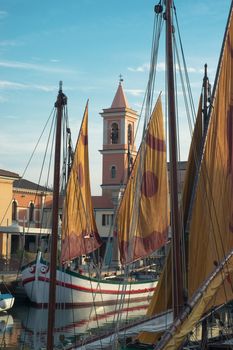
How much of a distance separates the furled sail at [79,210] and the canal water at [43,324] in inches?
130

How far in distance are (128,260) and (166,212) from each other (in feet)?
41.8

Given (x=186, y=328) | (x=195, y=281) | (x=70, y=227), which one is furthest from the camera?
(x=70, y=227)

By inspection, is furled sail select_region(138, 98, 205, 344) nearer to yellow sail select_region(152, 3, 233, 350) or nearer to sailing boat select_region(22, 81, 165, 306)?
yellow sail select_region(152, 3, 233, 350)

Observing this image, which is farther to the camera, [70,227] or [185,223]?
[70,227]

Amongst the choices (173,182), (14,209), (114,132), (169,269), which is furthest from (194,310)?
(114,132)

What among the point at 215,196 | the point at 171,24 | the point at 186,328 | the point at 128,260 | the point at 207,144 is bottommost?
the point at 186,328

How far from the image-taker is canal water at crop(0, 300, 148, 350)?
2352 cm

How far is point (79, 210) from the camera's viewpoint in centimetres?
3222

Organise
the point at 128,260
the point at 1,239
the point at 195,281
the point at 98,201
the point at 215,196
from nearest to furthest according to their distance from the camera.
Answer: the point at 128,260, the point at 195,281, the point at 215,196, the point at 1,239, the point at 98,201

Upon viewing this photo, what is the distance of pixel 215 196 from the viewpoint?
47.3 feet

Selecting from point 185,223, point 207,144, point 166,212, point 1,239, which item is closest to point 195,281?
point 185,223

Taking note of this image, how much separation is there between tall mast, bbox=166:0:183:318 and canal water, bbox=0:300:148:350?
31.0ft

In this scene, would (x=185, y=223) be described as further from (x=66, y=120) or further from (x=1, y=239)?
(x=1, y=239)

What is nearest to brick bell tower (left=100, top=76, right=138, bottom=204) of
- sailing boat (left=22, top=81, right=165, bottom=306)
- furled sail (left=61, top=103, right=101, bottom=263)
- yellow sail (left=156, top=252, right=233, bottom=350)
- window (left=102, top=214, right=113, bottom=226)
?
window (left=102, top=214, right=113, bottom=226)
